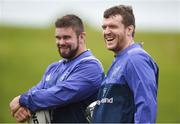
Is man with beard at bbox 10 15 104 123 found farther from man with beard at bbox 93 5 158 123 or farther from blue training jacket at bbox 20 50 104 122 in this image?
man with beard at bbox 93 5 158 123

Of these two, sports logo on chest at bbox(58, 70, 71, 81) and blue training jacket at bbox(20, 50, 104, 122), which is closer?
blue training jacket at bbox(20, 50, 104, 122)

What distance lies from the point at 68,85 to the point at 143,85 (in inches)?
55.0

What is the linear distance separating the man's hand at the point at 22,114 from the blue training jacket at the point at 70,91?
0.18 feet

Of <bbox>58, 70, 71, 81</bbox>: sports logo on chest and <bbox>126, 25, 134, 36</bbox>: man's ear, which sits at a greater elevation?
<bbox>126, 25, 134, 36</bbox>: man's ear

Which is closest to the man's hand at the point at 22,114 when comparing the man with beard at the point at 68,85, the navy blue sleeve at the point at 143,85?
the man with beard at the point at 68,85

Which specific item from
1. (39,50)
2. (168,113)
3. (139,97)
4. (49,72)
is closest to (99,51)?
(39,50)

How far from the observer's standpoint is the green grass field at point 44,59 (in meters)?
22.9

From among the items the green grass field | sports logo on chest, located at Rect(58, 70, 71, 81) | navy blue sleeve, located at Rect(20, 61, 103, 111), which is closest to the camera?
navy blue sleeve, located at Rect(20, 61, 103, 111)

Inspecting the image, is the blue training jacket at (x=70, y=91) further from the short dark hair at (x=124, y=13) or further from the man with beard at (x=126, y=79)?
the short dark hair at (x=124, y=13)

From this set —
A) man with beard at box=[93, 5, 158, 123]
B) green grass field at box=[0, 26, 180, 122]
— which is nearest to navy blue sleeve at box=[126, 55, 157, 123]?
man with beard at box=[93, 5, 158, 123]

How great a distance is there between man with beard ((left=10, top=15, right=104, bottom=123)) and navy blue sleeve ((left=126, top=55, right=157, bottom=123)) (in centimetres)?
119

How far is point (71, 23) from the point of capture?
28.1 feet

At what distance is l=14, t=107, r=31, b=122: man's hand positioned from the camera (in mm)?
8289

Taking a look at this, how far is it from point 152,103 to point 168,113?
14260 millimetres
